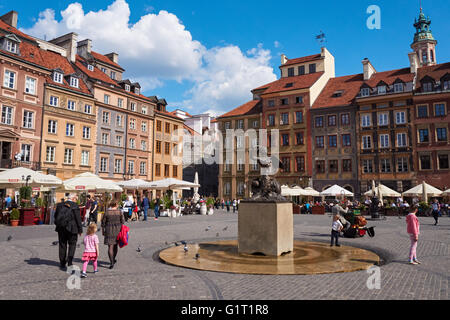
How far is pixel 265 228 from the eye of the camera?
31.2 ft

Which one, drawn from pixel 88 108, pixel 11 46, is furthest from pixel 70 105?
pixel 11 46

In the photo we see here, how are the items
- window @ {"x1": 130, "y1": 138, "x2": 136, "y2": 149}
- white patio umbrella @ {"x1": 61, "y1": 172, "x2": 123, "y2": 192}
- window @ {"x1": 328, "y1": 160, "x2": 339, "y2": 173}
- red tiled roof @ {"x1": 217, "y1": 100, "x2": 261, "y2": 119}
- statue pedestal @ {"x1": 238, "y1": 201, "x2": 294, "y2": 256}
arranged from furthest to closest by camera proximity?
red tiled roof @ {"x1": 217, "y1": 100, "x2": 261, "y2": 119} < window @ {"x1": 130, "y1": 138, "x2": 136, "y2": 149} < window @ {"x1": 328, "y1": 160, "x2": 339, "y2": 173} < white patio umbrella @ {"x1": 61, "y1": 172, "x2": 123, "y2": 192} < statue pedestal @ {"x1": 238, "y1": 201, "x2": 294, "y2": 256}

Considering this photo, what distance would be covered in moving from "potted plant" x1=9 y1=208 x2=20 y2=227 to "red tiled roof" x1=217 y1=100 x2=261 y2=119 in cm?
3527

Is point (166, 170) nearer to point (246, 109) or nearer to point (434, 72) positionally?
point (246, 109)

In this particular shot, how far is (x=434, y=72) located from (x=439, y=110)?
5652mm

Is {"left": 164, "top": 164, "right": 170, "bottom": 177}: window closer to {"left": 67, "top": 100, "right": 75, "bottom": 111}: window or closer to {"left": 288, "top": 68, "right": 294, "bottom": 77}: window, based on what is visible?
{"left": 67, "top": 100, "right": 75, "bottom": 111}: window

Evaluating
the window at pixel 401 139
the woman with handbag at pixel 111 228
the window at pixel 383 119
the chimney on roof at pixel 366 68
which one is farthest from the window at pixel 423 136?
the woman with handbag at pixel 111 228

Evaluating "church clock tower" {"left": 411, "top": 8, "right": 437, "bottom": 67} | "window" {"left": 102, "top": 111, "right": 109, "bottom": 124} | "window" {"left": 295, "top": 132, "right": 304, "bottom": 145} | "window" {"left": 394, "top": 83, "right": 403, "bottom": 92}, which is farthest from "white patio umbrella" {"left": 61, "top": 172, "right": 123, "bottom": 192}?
"church clock tower" {"left": 411, "top": 8, "right": 437, "bottom": 67}

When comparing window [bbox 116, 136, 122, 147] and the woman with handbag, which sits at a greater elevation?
window [bbox 116, 136, 122, 147]

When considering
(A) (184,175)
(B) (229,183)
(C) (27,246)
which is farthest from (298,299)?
(A) (184,175)

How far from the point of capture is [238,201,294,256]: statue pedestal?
9359 mm

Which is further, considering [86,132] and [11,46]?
[86,132]

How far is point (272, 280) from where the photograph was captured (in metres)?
6.78

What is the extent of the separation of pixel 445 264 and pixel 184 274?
6.25m
